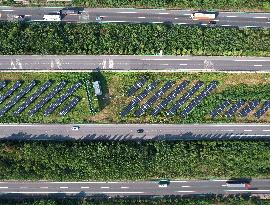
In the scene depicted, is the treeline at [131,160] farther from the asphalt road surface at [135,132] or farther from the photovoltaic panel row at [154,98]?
the photovoltaic panel row at [154,98]

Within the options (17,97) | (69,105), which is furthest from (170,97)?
(17,97)

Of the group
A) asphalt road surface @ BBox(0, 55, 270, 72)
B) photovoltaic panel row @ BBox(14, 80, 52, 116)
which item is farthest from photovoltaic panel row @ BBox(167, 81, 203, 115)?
photovoltaic panel row @ BBox(14, 80, 52, 116)

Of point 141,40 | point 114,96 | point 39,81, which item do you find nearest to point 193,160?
point 114,96

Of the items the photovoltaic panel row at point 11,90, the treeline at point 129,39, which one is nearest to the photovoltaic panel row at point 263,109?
the treeline at point 129,39

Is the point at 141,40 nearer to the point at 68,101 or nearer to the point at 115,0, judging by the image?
the point at 115,0

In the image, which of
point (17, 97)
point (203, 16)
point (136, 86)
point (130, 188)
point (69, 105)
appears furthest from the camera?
point (203, 16)

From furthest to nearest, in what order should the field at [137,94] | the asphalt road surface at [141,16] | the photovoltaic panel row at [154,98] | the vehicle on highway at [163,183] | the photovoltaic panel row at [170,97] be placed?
the asphalt road surface at [141,16], the photovoltaic panel row at [170,97], the photovoltaic panel row at [154,98], the field at [137,94], the vehicle on highway at [163,183]

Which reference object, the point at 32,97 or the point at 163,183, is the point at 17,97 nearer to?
the point at 32,97
